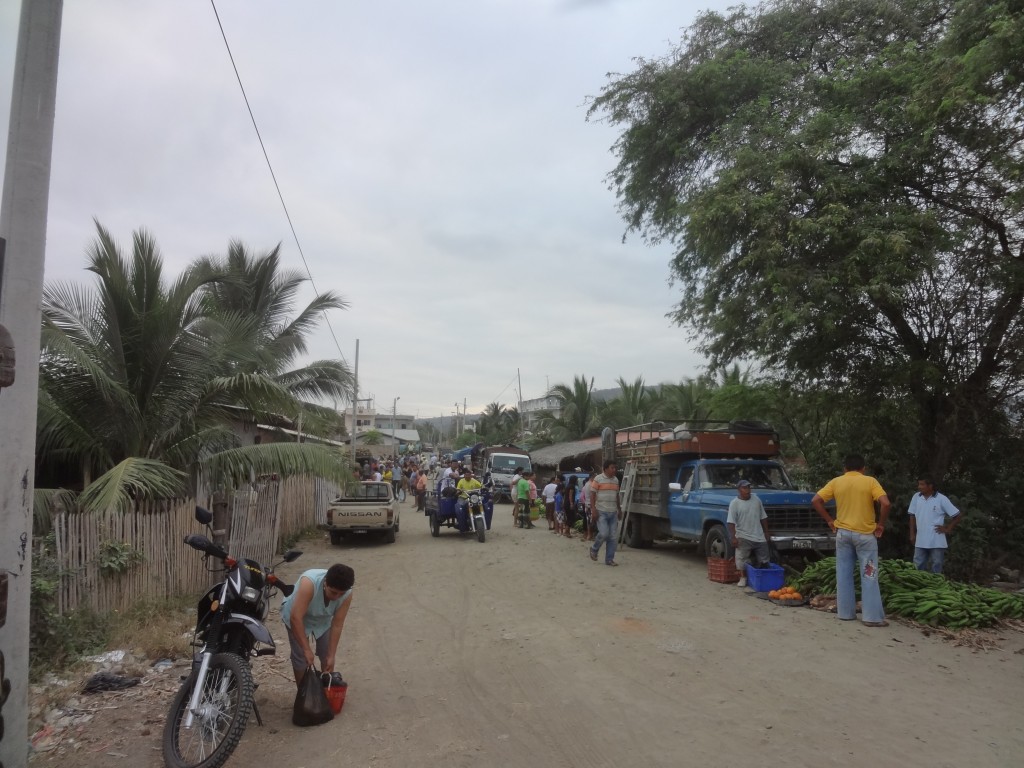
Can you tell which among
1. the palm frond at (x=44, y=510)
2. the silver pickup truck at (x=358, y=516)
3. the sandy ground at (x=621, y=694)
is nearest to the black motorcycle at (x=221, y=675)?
the sandy ground at (x=621, y=694)

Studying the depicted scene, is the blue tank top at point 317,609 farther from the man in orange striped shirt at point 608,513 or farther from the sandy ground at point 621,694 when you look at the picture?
the man in orange striped shirt at point 608,513

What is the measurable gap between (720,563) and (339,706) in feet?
24.4

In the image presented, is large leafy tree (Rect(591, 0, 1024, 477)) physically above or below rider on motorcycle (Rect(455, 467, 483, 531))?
above

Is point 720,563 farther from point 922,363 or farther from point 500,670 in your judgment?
point 500,670

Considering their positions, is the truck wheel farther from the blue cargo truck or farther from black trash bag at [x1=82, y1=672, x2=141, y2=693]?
black trash bag at [x1=82, y1=672, x2=141, y2=693]

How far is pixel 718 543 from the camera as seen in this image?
12.2m

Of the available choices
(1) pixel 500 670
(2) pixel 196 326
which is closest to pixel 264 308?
(2) pixel 196 326

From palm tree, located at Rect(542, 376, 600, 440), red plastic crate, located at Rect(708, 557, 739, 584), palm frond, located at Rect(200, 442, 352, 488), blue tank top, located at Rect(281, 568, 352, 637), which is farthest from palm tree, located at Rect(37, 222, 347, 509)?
palm tree, located at Rect(542, 376, 600, 440)

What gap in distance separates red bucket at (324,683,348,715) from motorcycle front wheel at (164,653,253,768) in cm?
93

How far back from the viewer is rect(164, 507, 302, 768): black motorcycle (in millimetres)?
4414

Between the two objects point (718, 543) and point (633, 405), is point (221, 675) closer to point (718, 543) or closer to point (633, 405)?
point (718, 543)

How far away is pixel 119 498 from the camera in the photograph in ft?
26.5

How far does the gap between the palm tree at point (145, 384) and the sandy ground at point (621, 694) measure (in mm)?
2885

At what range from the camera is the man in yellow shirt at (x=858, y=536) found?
841 cm
